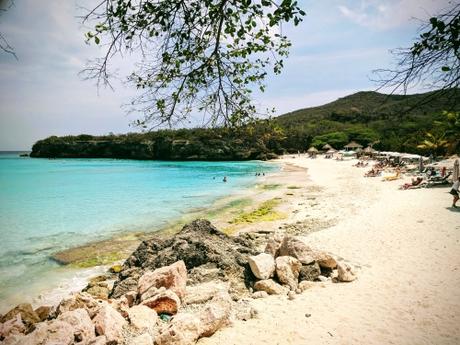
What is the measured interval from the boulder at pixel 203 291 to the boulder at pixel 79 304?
1877mm

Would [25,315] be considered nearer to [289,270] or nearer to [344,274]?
[289,270]

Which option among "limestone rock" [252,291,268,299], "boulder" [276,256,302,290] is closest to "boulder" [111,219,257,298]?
"limestone rock" [252,291,268,299]

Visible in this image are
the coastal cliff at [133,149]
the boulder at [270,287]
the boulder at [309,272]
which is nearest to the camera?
the boulder at [270,287]

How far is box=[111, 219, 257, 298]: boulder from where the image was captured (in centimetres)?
766

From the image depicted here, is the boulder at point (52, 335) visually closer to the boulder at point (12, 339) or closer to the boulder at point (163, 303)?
the boulder at point (12, 339)

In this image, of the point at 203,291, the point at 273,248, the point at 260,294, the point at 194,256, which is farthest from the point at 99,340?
the point at 273,248

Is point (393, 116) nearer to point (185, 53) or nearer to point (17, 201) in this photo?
point (185, 53)

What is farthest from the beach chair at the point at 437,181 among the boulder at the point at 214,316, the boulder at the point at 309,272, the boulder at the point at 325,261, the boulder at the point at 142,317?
the boulder at the point at 142,317

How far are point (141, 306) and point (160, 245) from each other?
3.60m

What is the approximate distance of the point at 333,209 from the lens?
673 inches

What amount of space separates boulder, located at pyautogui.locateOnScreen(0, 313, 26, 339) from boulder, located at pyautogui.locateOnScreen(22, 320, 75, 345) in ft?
3.75

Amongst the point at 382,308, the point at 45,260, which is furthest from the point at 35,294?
the point at 382,308

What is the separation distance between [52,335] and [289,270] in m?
5.06

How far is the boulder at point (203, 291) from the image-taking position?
21.2 ft
